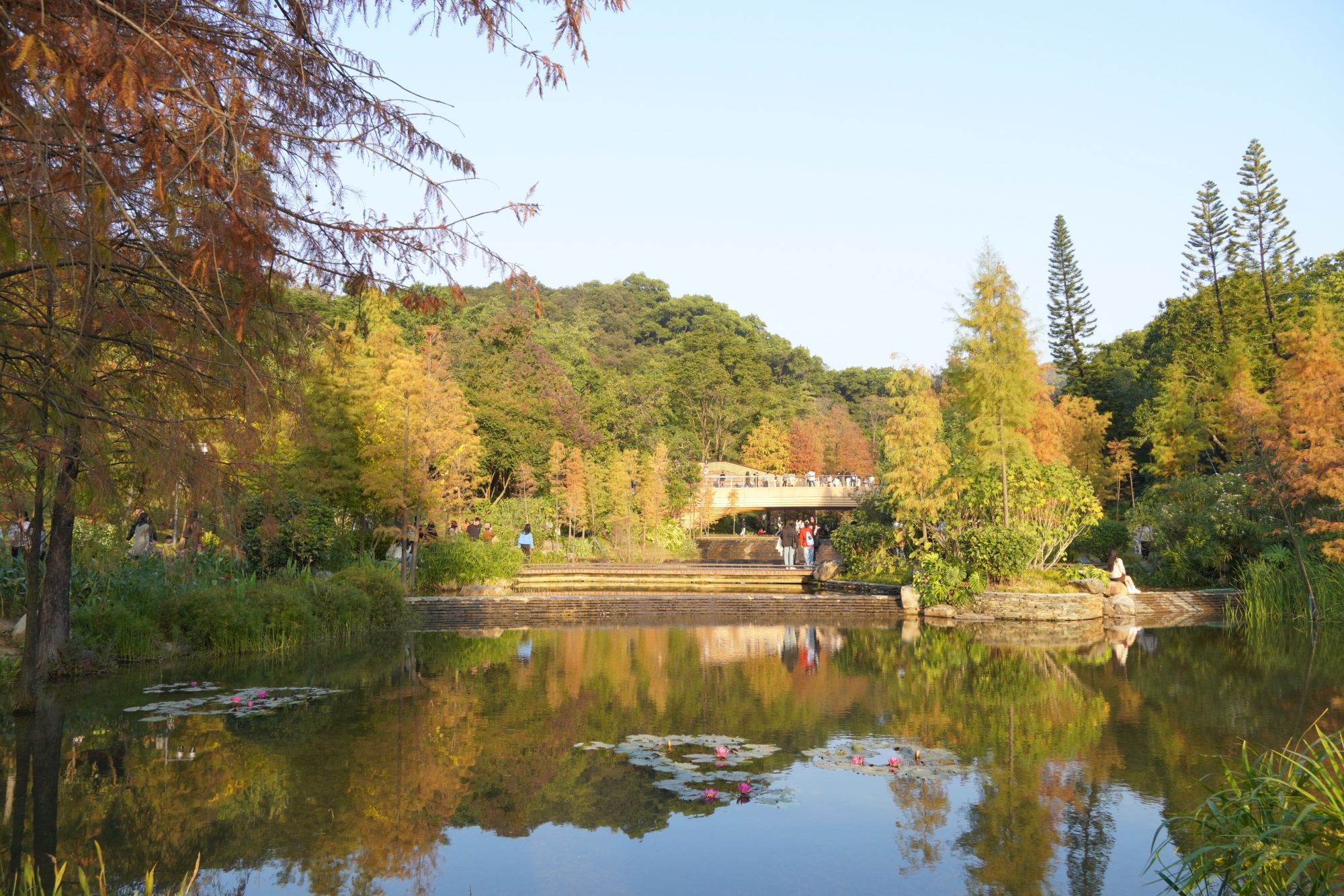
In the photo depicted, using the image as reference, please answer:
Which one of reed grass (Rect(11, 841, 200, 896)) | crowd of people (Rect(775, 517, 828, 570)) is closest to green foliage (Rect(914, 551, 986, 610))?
crowd of people (Rect(775, 517, 828, 570))

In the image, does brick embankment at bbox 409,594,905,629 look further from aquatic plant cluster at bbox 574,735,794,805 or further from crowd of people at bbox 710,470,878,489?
crowd of people at bbox 710,470,878,489

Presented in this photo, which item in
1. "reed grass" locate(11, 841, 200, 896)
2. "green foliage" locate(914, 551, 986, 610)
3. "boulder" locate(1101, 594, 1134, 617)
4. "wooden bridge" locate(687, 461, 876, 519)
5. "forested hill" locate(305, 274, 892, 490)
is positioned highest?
"forested hill" locate(305, 274, 892, 490)

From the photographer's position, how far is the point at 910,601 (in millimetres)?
17578

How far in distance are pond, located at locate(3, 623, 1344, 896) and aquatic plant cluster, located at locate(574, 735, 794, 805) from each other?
3cm

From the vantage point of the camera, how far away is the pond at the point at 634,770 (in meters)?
4.80

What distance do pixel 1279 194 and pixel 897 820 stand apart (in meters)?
36.8

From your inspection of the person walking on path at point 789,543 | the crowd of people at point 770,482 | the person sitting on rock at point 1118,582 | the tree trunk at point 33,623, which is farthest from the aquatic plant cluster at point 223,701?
the crowd of people at point 770,482

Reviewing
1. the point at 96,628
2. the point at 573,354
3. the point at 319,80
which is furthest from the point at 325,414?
the point at 573,354

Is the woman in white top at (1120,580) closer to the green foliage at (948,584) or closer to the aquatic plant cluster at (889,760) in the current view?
the green foliage at (948,584)

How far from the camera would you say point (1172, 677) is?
1059 cm

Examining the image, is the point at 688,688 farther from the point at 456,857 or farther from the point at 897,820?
the point at 456,857

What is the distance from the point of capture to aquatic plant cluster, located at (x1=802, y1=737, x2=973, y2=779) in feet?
21.3

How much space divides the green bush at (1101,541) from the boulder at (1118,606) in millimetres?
10350

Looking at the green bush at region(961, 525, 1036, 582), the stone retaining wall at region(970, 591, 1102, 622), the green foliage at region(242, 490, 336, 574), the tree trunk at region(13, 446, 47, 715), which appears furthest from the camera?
the green bush at region(961, 525, 1036, 582)
